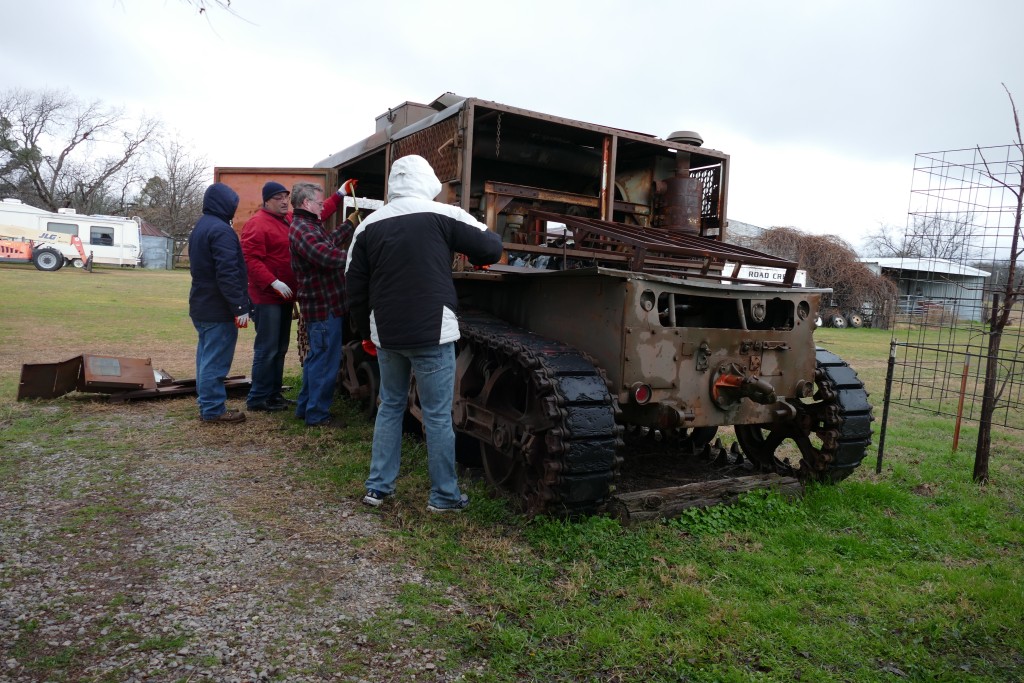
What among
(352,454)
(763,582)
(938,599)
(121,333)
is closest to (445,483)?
(352,454)

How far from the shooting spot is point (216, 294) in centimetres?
610

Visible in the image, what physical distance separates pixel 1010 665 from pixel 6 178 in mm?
58688

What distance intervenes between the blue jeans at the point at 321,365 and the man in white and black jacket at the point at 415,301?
5.66 feet

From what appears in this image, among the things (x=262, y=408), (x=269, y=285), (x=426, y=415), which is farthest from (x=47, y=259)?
(x=426, y=415)

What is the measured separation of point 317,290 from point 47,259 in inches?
1081

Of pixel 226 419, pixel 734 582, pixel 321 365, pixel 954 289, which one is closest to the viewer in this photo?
pixel 734 582

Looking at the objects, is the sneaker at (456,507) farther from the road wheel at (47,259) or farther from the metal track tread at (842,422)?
the road wheel at (47,259)

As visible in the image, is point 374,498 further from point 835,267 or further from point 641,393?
point 835,267

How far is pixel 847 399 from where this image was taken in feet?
15.8

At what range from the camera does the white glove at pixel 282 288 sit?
6.39 m

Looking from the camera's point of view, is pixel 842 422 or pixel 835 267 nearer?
pixel 842 422

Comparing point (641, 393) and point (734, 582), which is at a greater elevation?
point (641, 393)

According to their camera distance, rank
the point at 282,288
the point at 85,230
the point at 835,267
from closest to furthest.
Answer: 1. the point at 282,288
2. the point at 835,267
3. the point at 85,230

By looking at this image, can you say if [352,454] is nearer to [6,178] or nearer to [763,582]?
[763,582]
